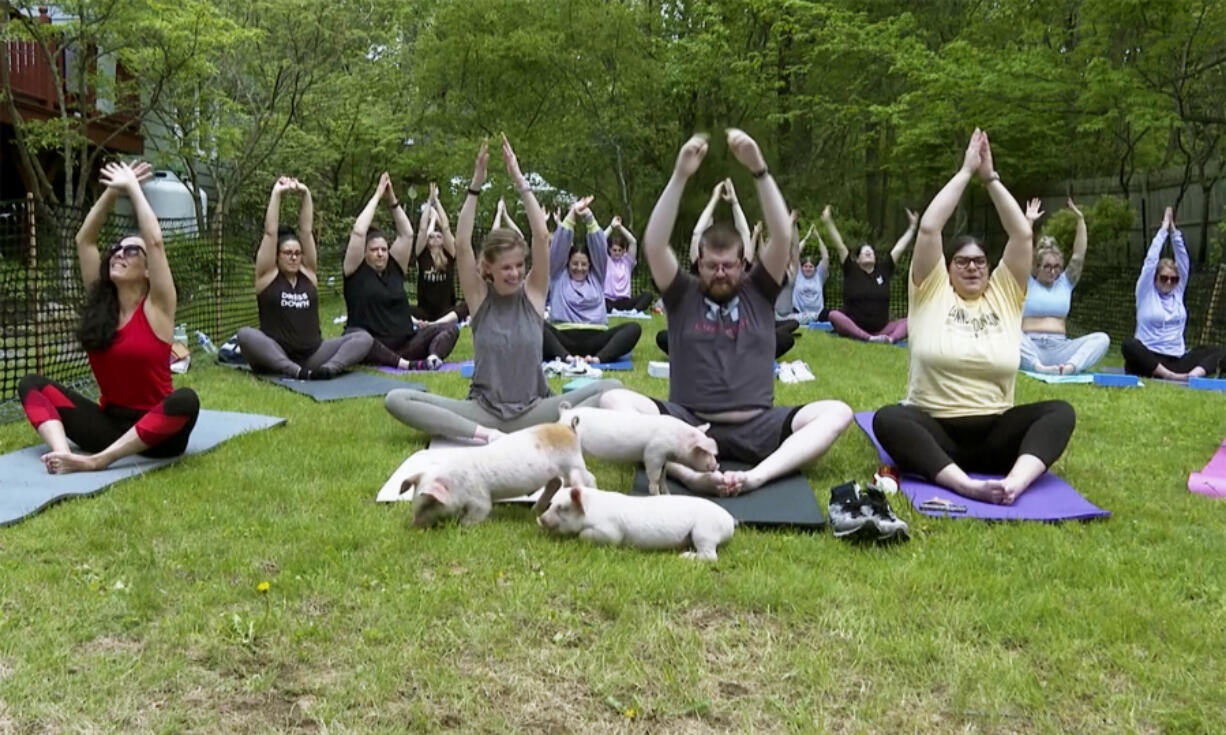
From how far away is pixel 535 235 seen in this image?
4969 millimetres

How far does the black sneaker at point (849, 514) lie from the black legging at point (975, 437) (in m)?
0.67

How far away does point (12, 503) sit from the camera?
13.5 feet

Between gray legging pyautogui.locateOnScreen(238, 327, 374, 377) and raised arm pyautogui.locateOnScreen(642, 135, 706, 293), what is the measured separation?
13.8 feet

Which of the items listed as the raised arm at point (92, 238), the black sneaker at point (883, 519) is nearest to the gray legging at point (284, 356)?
the raised arm at point (92, 238)

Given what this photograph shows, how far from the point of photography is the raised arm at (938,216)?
454 cm

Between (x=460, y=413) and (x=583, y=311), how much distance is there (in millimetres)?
4625

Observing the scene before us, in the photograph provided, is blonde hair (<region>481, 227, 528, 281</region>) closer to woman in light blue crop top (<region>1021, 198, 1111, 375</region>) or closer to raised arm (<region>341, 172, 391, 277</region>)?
raised arm (<region>341, 172, 391, 277</region>)

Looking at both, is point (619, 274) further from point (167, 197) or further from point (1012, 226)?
point (167, 197)

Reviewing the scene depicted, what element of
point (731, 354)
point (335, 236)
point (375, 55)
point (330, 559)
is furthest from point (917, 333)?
point (375, 55)

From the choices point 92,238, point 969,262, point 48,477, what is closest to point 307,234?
point 92,238

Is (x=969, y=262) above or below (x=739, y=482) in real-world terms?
above

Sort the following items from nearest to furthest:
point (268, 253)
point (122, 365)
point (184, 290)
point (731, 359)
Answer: point (731, 359), point (122, 365), point (268, 253), point (184, 290)

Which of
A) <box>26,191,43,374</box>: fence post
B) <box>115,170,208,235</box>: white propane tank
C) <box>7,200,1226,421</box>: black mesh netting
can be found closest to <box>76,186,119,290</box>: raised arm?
<box>7,200,1226,421</box>: black mesh netting

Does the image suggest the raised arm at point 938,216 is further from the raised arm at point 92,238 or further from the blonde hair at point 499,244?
the raised arm at point 92,238
